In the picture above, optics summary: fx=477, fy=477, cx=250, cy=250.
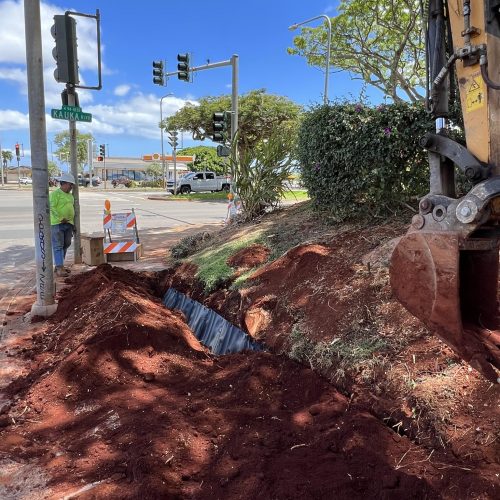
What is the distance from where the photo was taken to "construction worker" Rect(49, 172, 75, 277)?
8219mm

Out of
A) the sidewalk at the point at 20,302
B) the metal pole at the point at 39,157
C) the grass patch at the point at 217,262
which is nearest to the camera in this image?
the sidewalk at the point at 20,302

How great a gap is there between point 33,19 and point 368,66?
615 inches

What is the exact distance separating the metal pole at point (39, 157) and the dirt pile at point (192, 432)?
52.2 inches

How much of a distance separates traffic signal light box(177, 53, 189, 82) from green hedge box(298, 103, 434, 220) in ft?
34.4

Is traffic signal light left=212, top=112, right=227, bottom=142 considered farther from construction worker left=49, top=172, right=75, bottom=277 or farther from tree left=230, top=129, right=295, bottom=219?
construction worker left=49, top=172, right=75, bottom=277

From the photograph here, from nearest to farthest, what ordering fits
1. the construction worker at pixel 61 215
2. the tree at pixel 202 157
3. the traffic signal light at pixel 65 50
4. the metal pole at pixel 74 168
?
the traffic signal light at pixel 65 50 → the construction worker at pixel 61 215 → the metal pole at pixel 74 168 → the tree at pixel 202 157

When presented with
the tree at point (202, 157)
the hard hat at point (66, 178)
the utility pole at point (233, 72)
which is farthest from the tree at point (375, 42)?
the tree at point (202, 157)

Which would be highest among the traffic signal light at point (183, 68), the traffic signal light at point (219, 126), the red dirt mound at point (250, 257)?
the traffic signal light at point (183, 68)

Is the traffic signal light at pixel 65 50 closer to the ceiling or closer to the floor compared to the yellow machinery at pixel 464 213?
closer to the ceiling

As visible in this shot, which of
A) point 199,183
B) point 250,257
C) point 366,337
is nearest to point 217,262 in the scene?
point 250,257

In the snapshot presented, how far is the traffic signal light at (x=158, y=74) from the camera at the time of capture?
17281mm

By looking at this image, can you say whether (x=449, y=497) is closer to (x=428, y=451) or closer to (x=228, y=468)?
(x=428, y=451)

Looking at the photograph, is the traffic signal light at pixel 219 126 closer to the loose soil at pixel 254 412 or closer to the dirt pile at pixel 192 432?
the loose soil at pixel 254 412

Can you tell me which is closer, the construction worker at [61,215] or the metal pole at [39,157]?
the metal pole at [39,157]
